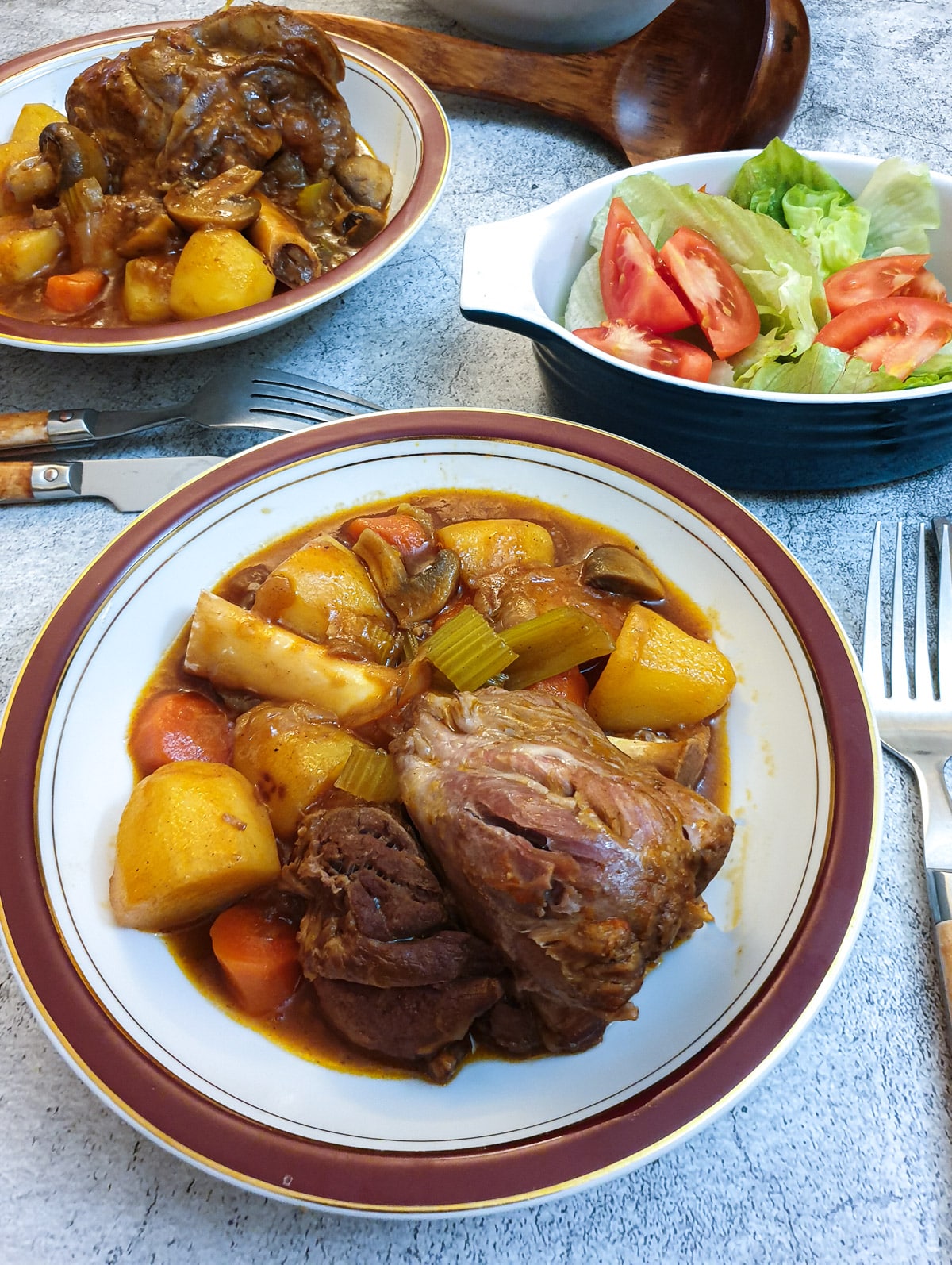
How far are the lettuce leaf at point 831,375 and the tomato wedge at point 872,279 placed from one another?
1.25 ft

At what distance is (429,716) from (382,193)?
220 cm

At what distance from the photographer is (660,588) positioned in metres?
1.99

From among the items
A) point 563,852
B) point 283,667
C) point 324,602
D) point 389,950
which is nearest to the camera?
point 563,852

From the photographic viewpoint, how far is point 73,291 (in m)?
2.77

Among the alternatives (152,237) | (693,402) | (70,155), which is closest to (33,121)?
(70,155)

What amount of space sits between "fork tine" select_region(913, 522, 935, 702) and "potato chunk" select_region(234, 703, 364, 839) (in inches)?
47.9

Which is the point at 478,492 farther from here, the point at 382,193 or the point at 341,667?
the point at 382,193

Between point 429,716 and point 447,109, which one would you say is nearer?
point 429,716

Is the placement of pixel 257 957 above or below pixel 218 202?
below

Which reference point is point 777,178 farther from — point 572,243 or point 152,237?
point 152,237

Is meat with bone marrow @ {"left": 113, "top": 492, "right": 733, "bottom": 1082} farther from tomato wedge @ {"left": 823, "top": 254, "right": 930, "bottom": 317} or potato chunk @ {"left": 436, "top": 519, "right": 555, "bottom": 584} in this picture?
tomato wedge @ {"left": 823, "top": 254, "right": 930, "bottom": 317}

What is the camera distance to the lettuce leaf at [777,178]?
2.52m

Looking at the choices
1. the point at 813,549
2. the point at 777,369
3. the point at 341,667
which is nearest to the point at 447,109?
the point at 777,369

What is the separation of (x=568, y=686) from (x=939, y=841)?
80cm
